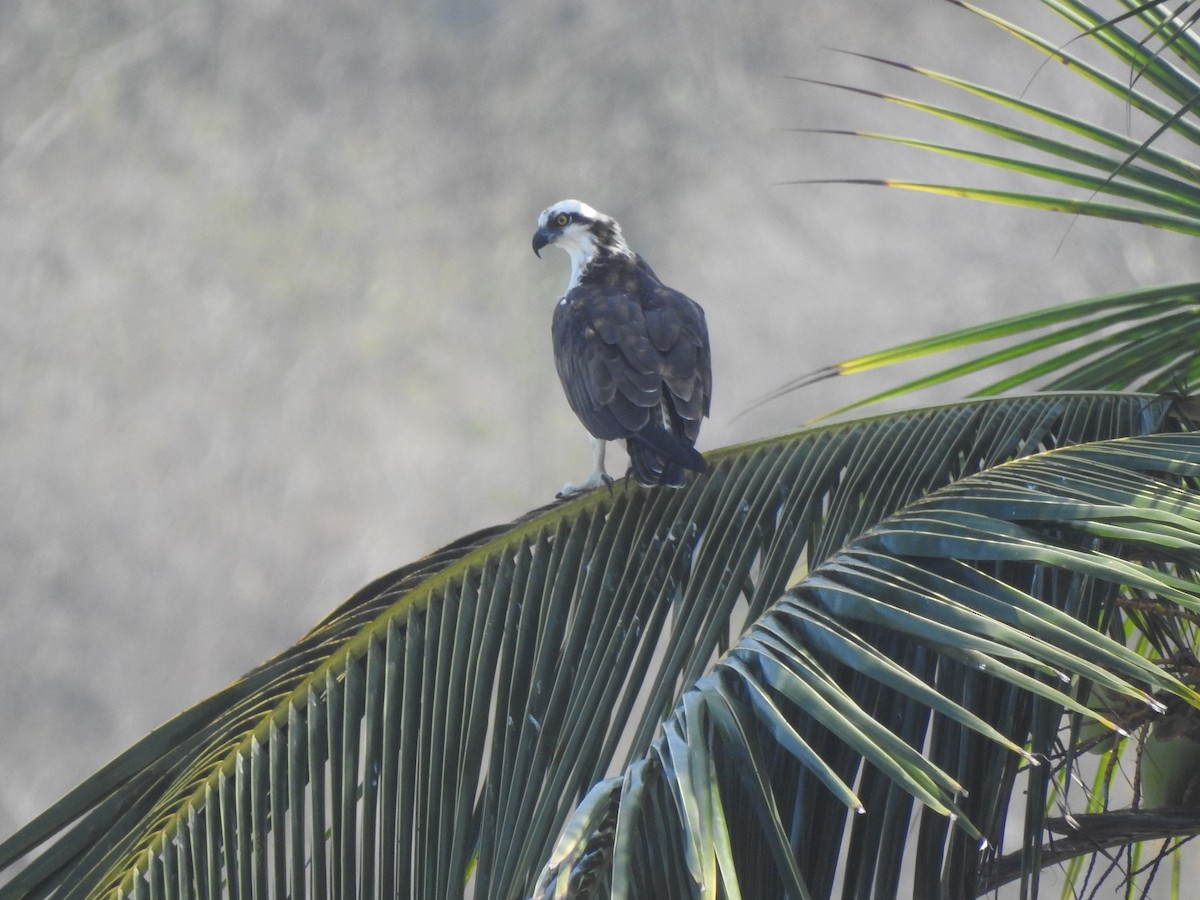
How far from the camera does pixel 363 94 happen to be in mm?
6859

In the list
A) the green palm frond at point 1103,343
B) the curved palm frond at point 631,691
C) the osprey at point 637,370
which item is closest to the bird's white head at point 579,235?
the osprey at point 637,370

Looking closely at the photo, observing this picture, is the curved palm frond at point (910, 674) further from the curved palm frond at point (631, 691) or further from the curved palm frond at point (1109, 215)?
the curved palm frond at point (1109, 215)

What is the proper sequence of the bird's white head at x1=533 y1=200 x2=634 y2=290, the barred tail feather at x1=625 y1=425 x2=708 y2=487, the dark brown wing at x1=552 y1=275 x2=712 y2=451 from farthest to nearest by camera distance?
the bird's white head at x1=533 y1=200 x2=634 y2=290
the dark brown wing at x1=552 y1=275 x2=712 y2=451
the barred tail feather at x1=625 y1=425 x2=708 y2=487

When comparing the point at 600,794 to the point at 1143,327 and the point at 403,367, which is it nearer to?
the point at 1143,327

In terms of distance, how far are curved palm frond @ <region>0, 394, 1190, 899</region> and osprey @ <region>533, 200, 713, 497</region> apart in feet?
0.61

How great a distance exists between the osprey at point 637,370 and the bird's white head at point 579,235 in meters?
0.25

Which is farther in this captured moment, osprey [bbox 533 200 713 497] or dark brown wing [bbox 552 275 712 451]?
dark brown wing [bbox 552 275 712 451]

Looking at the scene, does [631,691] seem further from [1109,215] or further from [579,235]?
[579,235]

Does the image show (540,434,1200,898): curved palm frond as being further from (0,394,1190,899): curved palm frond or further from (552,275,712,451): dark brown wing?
(552,275,712,451): dark brown wing

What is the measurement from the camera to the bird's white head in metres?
3.51

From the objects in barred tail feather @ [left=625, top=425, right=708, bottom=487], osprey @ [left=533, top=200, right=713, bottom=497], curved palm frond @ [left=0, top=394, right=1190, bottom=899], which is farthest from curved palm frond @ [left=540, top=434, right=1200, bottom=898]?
osprey @ [left=533, top=200, right=713, bottom=497]

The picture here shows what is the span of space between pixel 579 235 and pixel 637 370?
1058mm

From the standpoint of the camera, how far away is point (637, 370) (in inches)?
104

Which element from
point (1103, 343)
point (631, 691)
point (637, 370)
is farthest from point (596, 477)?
point (631, 691)
